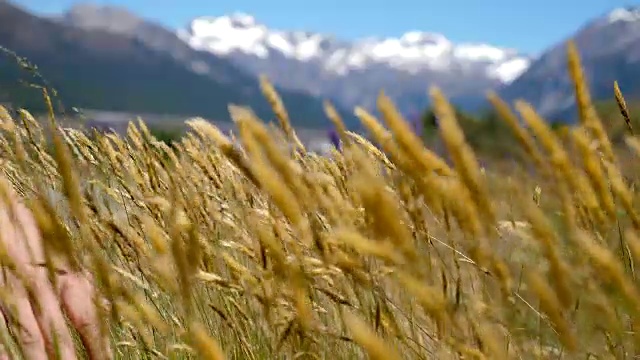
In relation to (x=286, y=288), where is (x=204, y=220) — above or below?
above

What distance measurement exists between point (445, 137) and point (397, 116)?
65 millimetres

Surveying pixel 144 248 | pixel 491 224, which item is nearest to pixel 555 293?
pixel 491 224

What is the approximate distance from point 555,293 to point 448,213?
10.3 inches

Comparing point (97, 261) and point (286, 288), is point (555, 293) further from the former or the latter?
point (97, 261)

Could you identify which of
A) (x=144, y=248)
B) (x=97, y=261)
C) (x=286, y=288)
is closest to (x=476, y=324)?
(x=286, y=288)

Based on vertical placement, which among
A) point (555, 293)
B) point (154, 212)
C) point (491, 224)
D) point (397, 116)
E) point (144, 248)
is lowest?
point (555, 293)

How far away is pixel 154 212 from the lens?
1.62 metres

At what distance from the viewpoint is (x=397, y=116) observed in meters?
0.78

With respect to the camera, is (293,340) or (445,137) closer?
(445,137)

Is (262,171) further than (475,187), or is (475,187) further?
(475,187)

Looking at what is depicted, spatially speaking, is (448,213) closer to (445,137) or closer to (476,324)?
(476,324)

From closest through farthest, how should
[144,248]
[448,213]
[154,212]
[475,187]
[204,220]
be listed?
[475,187] < [448,213] < [144,248] < [154,212] < [204,220]

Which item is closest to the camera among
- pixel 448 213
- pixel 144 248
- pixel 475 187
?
pixel 475 187

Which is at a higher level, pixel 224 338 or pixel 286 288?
pixel 224 338
